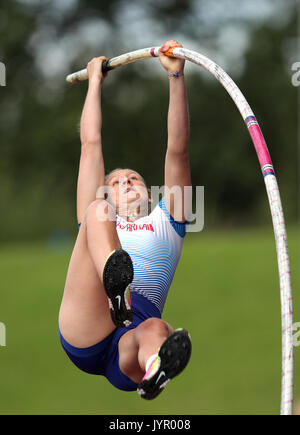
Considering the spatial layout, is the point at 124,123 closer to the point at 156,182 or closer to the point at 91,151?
the point at 156,182

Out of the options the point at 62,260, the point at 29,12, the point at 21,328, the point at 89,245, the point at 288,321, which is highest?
the point at 29,12

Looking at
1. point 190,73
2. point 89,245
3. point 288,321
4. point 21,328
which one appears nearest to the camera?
point 288,321

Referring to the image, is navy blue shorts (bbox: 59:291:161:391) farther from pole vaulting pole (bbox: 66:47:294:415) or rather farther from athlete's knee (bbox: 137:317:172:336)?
pole vaulting pole (bbox: 66:47:294:415)

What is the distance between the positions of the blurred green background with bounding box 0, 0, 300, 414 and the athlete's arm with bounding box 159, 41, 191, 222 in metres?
16.7

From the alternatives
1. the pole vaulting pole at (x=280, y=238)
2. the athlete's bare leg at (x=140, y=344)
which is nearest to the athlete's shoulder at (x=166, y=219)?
the athlete's bare leg at (x=140, y=344)

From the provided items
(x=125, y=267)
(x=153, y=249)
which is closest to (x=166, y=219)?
(x=153, y=249)

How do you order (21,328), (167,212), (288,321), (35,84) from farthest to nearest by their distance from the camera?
(21,328) → (35,84) → (167,212) → (288,321)

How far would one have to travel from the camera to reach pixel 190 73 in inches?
1241

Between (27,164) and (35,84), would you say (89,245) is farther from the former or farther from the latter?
(27,164)

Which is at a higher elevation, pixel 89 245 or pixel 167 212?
pixel 167 212

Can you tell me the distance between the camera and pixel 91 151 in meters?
4.93

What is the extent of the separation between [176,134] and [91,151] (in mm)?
554
